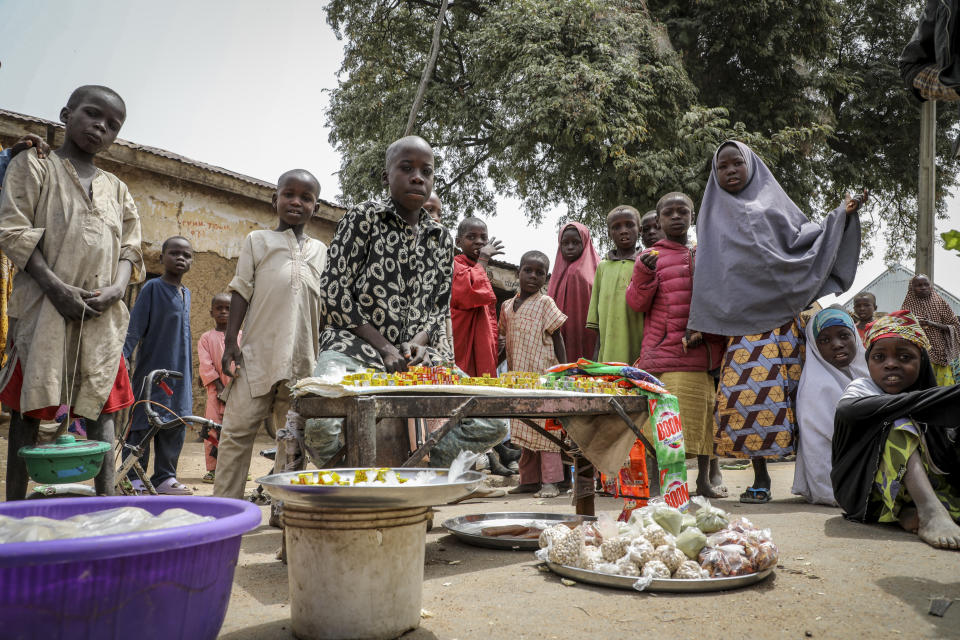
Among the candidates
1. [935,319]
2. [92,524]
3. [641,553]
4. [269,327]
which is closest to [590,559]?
[641,553]

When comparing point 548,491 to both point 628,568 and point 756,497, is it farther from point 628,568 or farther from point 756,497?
point 628,568

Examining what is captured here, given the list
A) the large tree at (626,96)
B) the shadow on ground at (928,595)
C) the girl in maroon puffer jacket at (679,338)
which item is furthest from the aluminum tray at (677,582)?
the large tree at (626,96)

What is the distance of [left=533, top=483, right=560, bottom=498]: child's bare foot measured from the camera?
5281 millimetres

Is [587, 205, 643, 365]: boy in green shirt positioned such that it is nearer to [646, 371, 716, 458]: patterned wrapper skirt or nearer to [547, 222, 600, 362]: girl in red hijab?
[547, 222, 600, 362]: girl in red hijab

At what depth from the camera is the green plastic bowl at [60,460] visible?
10.0 feet

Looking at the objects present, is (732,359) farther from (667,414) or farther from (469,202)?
(469,202)

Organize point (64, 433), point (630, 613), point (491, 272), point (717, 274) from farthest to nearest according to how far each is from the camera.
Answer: point (491, 272) < point (717, 274) < point (64, 433) < point (630, 613)

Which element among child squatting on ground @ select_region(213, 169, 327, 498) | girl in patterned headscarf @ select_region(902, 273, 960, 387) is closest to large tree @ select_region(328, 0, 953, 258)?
girl in patterned headscarf @ select_region(902, 273, 960, 387)

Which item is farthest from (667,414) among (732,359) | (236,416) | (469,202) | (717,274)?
(469,202)

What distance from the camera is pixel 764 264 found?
16.0ft

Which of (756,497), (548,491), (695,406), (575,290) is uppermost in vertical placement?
(575,290)

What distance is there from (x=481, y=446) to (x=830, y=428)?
2431 mm

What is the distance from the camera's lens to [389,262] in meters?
3.46

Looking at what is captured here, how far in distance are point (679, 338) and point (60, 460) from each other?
12.6 feet
